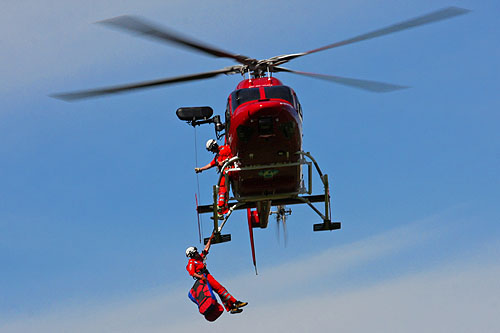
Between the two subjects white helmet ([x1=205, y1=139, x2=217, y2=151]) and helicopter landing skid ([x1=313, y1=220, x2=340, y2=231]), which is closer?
helicopter landing skid ([x1=313, y1=220, x2=340, y2=231])

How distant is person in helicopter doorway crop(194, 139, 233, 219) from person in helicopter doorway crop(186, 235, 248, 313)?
1009 millimetres

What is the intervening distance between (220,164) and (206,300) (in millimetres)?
3776

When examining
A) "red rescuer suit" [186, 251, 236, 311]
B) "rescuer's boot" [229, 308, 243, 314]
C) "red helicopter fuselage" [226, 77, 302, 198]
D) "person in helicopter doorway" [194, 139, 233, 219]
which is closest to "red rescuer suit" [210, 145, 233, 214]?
"person in helicopter doorway" [194, 139, 233, 219]

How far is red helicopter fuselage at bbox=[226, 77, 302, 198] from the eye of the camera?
16.7 metres

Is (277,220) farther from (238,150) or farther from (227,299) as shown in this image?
(238,150)

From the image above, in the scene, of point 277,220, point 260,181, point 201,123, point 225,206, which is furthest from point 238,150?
point 277,220

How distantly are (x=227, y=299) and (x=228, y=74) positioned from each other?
6.15 m

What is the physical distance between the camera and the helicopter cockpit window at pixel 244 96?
17188mm

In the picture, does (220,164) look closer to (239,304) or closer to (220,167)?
(220,167)

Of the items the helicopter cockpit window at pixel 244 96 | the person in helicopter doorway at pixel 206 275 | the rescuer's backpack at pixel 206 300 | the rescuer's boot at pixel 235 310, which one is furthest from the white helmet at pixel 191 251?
the helicopter cockpit window at pixel 244 96

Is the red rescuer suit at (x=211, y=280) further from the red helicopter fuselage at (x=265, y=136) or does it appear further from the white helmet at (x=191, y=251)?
the red helicopter fuselage at (x=265, y=136)

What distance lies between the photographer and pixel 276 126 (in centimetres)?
1672

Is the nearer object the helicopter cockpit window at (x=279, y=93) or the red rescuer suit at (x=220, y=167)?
the helicopter cockpit window at (x=279, y=93)

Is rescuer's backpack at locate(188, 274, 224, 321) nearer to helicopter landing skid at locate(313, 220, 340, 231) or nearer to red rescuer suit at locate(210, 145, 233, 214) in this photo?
red rescuer suit at locate(210, 145, 233, 214)
